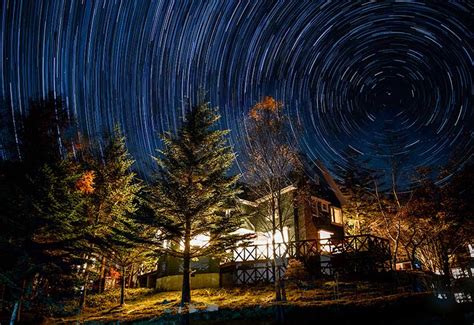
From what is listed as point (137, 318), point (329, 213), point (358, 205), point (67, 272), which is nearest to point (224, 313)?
point (137, 318)

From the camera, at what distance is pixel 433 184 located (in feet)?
84.7

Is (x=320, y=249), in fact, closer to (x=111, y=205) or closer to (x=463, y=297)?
(x=463, y=297)

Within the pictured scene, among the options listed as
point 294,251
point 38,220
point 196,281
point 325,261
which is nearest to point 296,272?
point 325,261

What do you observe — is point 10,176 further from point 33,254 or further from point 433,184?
point 433,184

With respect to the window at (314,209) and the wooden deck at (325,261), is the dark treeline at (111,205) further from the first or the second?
the window at (314,209)

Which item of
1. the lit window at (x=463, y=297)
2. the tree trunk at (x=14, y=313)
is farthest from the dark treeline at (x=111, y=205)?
the lit window at (x=463, y=297)

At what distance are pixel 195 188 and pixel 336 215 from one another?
2029 centimetres

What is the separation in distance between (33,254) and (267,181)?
12.5 m

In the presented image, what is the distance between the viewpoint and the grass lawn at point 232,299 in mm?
14312

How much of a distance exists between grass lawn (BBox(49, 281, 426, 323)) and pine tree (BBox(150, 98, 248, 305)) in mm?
1950

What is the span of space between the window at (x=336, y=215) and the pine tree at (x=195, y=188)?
53.4 ft

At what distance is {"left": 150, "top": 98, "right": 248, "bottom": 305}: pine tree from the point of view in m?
17.5

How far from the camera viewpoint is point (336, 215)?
109 feet

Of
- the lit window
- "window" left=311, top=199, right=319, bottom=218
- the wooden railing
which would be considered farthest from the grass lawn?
"window" left=311, top=199, right=319, bottom=218
